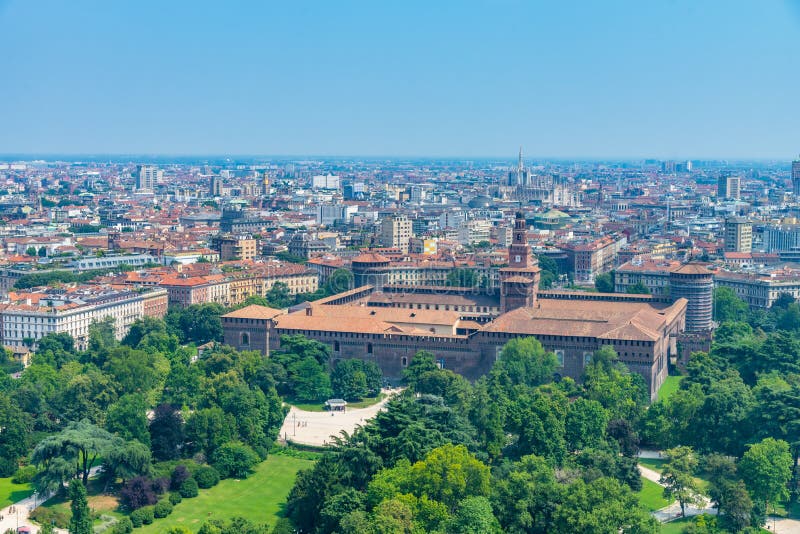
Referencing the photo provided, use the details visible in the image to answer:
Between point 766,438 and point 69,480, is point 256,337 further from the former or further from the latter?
point 766,438

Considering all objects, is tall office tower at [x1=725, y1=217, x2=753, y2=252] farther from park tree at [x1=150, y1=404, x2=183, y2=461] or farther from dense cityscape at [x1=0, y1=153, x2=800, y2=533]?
park tree at [x1=150, y1=404, x2=183, y2=461]

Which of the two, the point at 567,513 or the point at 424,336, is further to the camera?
the point at 424,336

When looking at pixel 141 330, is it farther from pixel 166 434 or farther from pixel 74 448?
pixel 74 448

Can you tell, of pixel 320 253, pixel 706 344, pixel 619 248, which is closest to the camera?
pixel 706 344

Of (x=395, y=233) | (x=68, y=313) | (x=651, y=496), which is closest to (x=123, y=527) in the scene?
(x=651, y=496)

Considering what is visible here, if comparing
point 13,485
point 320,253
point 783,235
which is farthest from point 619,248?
point 13,485

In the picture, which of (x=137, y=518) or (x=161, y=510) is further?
(x=161, y=510)

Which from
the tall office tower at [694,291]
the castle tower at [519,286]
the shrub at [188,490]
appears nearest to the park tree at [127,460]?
the shrub at [188,490]

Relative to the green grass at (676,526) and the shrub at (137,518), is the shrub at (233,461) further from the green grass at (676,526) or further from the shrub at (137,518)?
the green grass at (676,526)
